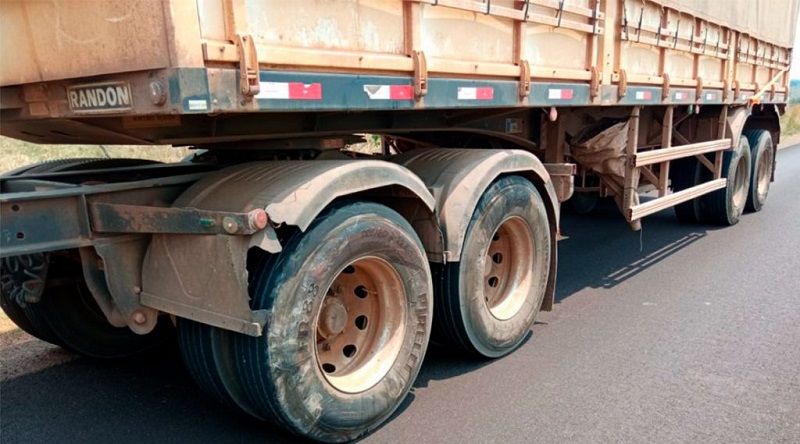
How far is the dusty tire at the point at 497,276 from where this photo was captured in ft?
11.9

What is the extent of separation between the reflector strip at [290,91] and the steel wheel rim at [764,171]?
328 inches

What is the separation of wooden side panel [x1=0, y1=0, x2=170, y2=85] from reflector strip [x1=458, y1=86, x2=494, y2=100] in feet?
5.62

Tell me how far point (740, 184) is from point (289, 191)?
25.1 ft

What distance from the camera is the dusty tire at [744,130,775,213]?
8703 mm

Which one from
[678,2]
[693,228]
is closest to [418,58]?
[678,2]

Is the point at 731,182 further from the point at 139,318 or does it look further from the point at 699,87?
the point at 139,318

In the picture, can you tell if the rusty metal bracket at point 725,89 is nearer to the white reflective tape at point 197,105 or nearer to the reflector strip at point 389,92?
the reflector strip at point 389,92

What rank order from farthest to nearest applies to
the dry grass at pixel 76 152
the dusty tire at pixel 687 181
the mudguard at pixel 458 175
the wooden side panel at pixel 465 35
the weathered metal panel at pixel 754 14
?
the dry grass at pixel 76 152, the dusty tire at pixel 687 181, the weathered metal panel at pixel 754 14, the mudguard at pixel 458 175, the wooden side panel at pixel 465 35

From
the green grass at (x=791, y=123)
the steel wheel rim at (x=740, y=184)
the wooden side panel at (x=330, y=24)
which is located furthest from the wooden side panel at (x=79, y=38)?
the green grass at (x=791, y=123)

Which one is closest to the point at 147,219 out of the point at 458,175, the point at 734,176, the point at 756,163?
the point at 458,175

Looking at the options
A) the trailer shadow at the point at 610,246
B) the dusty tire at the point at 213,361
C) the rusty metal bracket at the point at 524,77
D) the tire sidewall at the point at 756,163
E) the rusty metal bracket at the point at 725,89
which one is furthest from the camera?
the tire sidewall at the point at 756,163

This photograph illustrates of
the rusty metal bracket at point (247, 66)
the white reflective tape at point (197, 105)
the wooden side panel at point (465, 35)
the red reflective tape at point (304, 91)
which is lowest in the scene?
the white reflective tape at point (197, 105)

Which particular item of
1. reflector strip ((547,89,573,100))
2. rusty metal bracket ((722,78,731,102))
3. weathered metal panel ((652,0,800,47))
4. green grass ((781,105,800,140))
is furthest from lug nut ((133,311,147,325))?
green grass ((781,105,800,140))

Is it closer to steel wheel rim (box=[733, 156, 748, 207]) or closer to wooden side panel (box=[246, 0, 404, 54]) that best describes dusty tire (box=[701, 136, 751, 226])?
steel wheel rim (box=[733, 156, 748, 207])
